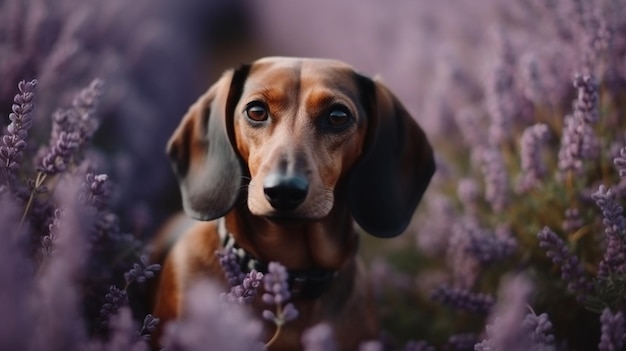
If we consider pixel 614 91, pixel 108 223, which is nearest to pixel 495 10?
pixel 614 91

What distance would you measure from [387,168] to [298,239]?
438 mm

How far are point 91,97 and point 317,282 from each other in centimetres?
105

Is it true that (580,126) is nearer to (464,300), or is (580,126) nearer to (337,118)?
(464,300)

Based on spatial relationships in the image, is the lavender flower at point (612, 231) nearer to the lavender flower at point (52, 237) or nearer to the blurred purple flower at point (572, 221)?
the blurred purple flower at point (572, 221)

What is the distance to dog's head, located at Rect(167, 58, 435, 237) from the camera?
2146 millimetres

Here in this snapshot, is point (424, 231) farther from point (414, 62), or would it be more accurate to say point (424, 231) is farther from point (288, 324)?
point (414, 62)

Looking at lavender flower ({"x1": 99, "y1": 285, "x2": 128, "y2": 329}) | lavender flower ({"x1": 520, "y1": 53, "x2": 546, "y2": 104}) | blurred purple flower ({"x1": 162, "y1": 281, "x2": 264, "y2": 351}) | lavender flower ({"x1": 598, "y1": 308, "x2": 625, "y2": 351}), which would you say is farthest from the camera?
lavender flower ({"x1": 520, "y1": 53, "x2": 546, "y2": 104})

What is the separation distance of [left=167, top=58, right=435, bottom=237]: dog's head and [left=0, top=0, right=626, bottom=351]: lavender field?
0.33 meters

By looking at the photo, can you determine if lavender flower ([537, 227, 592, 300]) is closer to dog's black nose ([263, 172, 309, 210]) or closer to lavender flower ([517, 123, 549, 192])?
lavender flower ([517, 123, 549, 192])

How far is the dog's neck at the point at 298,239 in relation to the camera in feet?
7.74

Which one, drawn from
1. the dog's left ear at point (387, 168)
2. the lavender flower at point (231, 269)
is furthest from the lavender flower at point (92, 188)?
the dog's left ear at point (387, 168)

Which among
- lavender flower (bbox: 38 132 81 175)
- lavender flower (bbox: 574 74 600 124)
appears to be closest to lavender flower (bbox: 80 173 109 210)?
lavender flower (bbox: 38 132 81 175)

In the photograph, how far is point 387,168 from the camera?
2.44 meters

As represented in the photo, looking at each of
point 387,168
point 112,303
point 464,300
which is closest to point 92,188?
point 112,303
